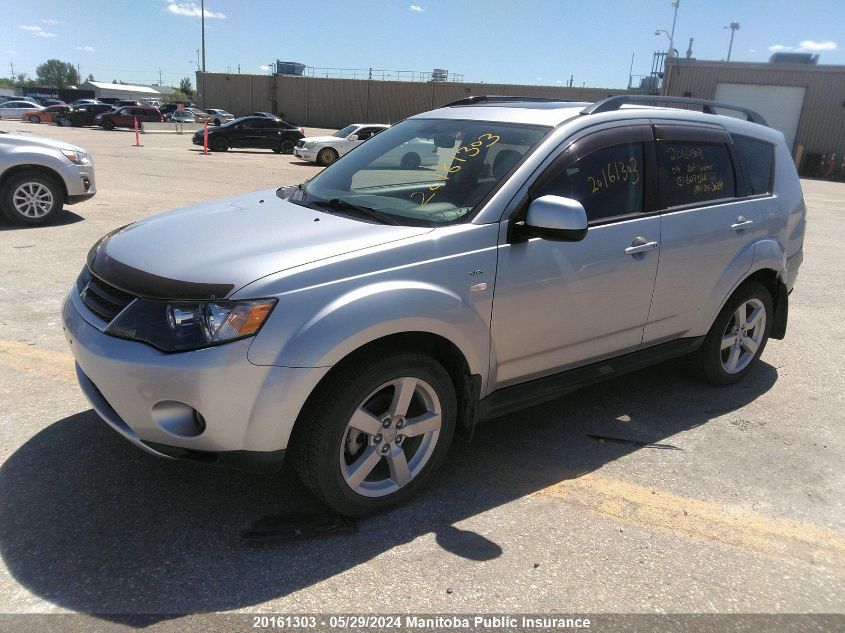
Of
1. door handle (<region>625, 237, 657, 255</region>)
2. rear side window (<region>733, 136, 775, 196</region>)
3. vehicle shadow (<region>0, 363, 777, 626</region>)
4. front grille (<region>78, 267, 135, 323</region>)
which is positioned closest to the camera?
vehicle shadow (<region>0, 363, 777, 626</region>)

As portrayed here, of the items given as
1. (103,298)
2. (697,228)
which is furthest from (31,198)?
(697,228)

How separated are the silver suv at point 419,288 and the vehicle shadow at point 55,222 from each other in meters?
6.20

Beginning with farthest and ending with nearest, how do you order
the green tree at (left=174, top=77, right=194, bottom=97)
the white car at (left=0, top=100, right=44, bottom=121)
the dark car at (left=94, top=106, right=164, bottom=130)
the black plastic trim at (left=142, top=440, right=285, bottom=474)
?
the green tree at (left=174, top=77, right=194, bottom=97) → the white car at (left=0, top=100, right=44, bottom=121) → the dark car at (left=94, top=106, right=164, bottom=130) → the black plastic trim at (left=142, top=440, right=285, bottom=474)

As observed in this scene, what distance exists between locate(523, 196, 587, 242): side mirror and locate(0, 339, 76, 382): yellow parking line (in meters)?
3.05

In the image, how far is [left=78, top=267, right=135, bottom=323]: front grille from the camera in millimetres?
2754

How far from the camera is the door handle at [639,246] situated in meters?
3.58

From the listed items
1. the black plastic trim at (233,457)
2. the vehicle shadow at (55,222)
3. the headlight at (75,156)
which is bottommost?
the vehicle shadow at (55,222)

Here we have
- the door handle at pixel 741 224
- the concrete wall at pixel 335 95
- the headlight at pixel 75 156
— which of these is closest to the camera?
the door handle at pixel 741 224

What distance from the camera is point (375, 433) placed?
9.42ft

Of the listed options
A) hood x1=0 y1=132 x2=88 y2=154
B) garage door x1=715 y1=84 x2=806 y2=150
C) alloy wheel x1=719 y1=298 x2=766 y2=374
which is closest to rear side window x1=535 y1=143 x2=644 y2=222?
alloy wheel x1=719 y1=298 x2=766 y2=374

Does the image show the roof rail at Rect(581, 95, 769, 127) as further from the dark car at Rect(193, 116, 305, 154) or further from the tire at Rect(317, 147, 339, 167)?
the dark car at Rect(193, 116, 305, 154)

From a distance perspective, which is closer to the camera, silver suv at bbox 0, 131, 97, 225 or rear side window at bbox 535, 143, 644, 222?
rear side window at bbox 535, 143, 644, 222

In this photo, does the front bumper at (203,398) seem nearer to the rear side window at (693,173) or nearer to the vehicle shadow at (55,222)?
the rear side window at (693,173)

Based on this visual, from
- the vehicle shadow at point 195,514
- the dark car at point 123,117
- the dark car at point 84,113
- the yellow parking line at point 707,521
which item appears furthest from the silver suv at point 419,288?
the dark car at point 84,113
